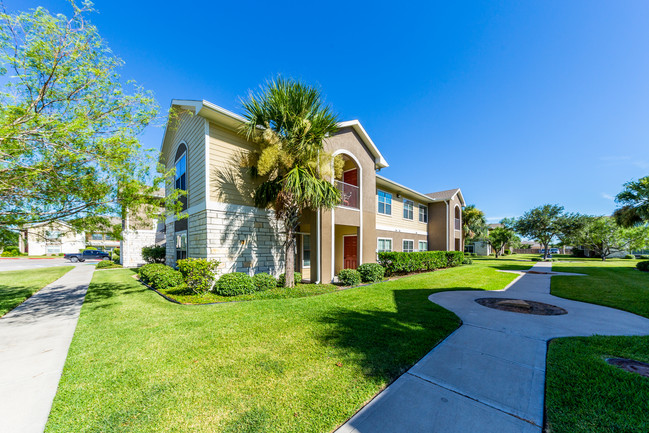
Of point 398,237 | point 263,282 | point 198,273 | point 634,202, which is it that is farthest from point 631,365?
point 634,202

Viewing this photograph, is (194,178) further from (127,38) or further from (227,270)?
(127,38)

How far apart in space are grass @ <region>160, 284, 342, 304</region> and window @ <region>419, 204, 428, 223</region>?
15706mm

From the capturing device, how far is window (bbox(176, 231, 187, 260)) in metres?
11.9

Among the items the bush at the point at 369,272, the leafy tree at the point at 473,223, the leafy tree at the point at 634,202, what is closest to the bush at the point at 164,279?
the bush at the point at 369,272

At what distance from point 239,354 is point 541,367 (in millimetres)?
4577

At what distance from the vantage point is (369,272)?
1171 cm

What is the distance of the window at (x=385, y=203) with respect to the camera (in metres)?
17.7

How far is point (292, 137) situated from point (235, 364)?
7309mm

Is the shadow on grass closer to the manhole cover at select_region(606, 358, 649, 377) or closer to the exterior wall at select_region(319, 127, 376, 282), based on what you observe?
the manhole cover at select_region(606, 358, 649, 377)

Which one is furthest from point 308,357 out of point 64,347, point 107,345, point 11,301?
point 11,301

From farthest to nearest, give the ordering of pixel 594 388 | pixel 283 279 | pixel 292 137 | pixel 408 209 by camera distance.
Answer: pixel 408 209 → pixel 283 279 → pixel 292 137 → pixel 594 388

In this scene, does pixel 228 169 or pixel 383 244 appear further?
pixel 383 244

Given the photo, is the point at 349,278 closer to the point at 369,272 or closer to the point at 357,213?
the point at 369,272

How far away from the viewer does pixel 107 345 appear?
15.1 feet
